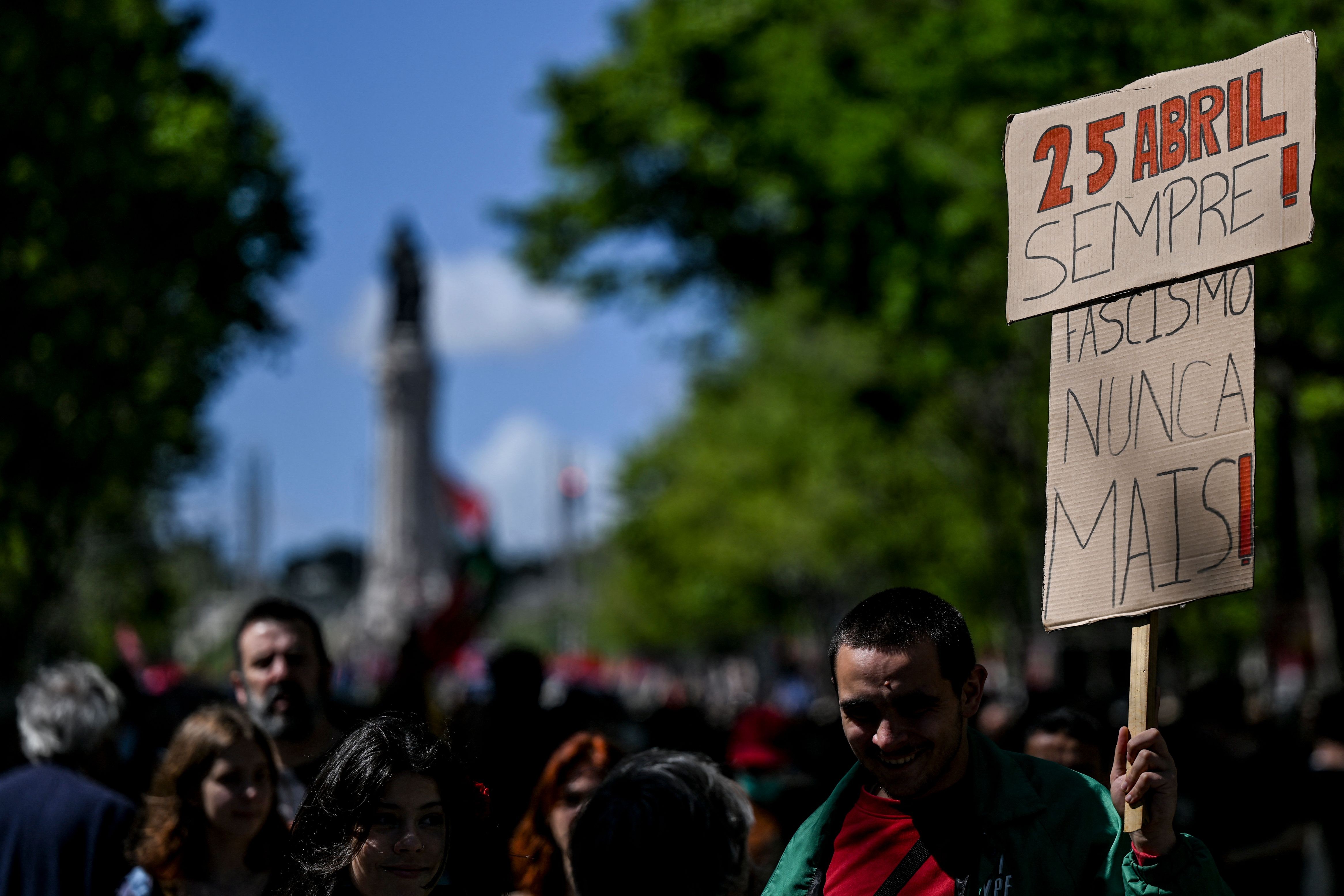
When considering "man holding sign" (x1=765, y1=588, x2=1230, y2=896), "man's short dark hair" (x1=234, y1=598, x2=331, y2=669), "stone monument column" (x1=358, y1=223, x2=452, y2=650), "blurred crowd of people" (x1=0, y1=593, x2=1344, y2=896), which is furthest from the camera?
"stone monument column" (x1=358, y1=223, x2=452, y2=650)

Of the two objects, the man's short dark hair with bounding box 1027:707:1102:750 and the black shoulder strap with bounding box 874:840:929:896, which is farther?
the man's short dark hair with bounding box 1027:707:1102:750

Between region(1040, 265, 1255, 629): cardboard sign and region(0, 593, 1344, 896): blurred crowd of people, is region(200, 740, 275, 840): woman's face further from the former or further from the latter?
region(1040, 265, 1255, 629): cardboard sign

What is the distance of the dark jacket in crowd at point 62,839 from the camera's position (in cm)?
568

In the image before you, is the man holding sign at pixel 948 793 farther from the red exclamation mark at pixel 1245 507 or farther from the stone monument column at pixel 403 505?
the stone monument column at pixel 403 505

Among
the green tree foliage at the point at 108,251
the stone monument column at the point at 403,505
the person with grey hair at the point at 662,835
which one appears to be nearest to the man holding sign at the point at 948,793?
the person with grey hair at the point at 662,835

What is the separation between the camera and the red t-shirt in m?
3.67

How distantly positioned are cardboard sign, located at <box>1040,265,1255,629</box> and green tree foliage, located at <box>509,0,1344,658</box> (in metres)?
8.02

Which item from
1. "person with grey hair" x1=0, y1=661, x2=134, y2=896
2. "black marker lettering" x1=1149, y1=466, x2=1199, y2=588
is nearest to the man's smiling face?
"black marker lettering" x1=1149, y1=466, x2=1199, y2=588

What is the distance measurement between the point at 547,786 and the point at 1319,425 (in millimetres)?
15320

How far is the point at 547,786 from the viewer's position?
532 cm

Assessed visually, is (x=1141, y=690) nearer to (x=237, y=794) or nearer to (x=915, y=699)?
(x=915, y=699)

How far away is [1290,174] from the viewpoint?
3.79 meters

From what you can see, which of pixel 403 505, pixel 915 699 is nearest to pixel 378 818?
pixel 915 699

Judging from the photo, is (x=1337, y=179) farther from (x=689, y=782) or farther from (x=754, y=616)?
(x=754, y=616)
